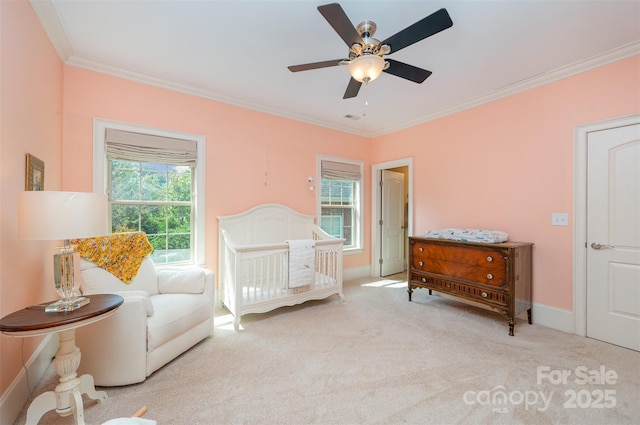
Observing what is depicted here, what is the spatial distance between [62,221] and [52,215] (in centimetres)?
5

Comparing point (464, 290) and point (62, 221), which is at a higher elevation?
point (62, 221)

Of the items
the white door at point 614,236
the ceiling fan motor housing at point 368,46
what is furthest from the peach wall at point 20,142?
the white door at point 614,236

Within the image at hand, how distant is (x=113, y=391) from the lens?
1749mm

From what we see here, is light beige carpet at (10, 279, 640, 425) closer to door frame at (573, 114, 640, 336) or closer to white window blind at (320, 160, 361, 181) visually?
door frame at (573, 114, 640, 336)

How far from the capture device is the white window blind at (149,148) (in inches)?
107

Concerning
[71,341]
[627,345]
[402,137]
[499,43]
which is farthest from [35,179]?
[627,345]

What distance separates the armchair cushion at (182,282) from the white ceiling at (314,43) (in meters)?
2.03

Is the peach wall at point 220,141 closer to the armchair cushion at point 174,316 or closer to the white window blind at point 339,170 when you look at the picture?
the white window blind at point 339,170

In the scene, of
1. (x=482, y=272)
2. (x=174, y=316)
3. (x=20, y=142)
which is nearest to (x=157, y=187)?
(x=20, y=142)

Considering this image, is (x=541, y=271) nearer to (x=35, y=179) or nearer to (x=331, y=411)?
(x=331, y=411)

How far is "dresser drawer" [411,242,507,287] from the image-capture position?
268 centimetres

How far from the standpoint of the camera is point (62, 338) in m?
1.46

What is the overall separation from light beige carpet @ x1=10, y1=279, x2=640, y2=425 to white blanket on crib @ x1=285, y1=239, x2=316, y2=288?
0.47 meters

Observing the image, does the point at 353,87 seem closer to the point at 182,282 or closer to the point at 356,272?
the point at 182,282
